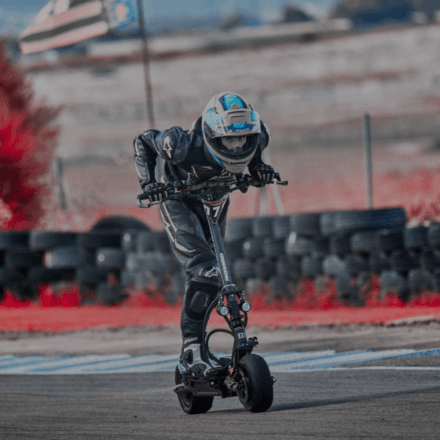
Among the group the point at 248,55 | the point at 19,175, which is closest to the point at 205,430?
the point at 19,175

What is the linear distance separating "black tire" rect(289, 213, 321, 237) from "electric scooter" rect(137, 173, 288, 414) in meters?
6.19

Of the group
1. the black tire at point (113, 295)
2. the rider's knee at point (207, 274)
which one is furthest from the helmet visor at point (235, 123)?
the black tire at point (113, 295)

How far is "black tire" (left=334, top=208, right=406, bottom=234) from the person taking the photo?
12.5 meters

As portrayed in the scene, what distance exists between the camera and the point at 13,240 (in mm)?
15227

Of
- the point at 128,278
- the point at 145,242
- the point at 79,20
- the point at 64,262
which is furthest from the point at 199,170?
the point at 79,20

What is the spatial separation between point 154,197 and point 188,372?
1137 mm

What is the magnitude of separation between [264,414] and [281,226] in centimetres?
718

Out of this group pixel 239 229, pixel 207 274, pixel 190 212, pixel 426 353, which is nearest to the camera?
pixel 207 274

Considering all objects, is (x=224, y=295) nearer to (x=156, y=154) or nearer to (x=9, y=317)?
(x=156, y=154)

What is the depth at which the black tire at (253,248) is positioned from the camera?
13219 millimetres

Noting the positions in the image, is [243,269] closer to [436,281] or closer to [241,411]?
[436,281]

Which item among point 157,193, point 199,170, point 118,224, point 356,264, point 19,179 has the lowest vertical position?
A: point 356,264

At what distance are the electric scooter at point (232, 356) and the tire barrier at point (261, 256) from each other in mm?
5559

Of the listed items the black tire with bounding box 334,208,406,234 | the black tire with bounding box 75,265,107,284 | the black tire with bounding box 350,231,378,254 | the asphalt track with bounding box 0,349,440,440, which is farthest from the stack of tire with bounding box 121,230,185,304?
the asphalt track with bounding box 0,349,440,440
